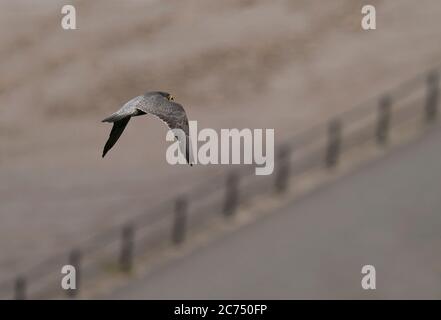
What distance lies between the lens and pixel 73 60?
2395 centimetres

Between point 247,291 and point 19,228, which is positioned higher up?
point 19,228

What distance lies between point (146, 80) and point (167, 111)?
51.1ft

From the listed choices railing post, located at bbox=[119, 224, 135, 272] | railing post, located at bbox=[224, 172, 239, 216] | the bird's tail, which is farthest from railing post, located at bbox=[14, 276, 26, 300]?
the bird's tail

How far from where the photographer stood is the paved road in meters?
14.0

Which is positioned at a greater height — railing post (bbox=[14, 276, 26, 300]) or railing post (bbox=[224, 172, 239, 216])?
railing post (bbox=[224, 172, 239, 216])

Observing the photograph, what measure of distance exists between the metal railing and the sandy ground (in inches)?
27.4

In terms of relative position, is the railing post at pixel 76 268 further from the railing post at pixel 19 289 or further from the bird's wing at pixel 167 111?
the bird's wing at pixel 167 111

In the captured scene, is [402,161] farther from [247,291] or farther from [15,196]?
[15,196]

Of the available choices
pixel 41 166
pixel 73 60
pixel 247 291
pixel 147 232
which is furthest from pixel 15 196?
pixel 247 291

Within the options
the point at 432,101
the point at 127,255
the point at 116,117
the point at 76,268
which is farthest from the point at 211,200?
the point at 116,117

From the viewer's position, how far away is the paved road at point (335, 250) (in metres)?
14.0

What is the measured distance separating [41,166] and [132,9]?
19.3ft

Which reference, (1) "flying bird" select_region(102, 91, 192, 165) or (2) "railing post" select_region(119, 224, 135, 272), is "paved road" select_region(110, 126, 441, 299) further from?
(1) "flying bird" select_region(102, 91, 192, 165)

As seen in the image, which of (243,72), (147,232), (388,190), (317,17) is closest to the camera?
(388,190)
